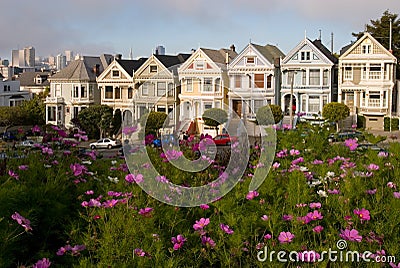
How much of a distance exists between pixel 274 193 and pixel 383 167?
5.06ft

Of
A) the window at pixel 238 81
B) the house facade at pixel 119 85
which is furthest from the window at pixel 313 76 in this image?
the house facade at pixel 119 85

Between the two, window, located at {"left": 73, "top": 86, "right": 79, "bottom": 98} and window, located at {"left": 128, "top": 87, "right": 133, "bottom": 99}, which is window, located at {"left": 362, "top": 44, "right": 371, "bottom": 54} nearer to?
window, located at {"left": 128, "top": 87, "right": 133, "bottom": 99}

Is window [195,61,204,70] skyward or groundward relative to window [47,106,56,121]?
skyward

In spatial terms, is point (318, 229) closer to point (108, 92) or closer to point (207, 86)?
point (207, 86)

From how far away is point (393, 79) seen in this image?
4362 centimetres

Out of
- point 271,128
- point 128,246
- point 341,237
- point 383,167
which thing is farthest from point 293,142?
point 128,246

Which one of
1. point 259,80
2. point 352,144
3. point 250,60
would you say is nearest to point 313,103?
point 259,80

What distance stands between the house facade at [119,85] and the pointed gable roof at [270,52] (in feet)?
38.8

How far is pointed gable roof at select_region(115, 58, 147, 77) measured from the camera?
169 feet

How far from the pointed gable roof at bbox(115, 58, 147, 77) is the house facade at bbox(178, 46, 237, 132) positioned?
21.2 ft

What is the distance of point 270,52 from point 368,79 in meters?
9.35

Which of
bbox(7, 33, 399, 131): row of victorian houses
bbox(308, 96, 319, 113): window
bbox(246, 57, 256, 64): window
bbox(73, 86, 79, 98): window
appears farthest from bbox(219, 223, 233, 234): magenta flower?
bbox(73, 86, 79, 98): window

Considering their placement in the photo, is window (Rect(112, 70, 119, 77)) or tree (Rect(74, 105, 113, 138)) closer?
tree (Rect(74, 105, 113, 138))

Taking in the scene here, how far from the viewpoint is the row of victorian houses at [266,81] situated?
42.9 meters
